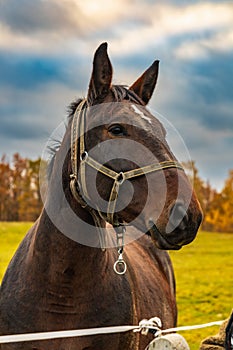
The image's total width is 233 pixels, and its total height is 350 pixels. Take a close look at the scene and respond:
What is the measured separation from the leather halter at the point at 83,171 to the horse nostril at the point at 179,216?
0.81 ft

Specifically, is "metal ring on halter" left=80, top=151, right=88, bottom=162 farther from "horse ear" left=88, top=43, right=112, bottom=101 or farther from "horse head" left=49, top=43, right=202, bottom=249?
"horse ear" left=88, top=43, right=112, bottom=101

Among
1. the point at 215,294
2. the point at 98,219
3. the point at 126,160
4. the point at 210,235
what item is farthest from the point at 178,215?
the point at 210,235

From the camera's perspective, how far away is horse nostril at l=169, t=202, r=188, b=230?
2.60 m

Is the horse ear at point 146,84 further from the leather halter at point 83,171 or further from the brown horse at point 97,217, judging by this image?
the leather halter at point 83,171

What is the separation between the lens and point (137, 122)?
9.54ft

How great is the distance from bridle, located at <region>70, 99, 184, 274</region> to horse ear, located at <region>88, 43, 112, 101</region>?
0.40 ft

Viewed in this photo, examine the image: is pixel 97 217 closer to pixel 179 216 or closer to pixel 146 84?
pixel 179 216

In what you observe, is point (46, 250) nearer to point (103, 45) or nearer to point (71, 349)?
point (71, 349)

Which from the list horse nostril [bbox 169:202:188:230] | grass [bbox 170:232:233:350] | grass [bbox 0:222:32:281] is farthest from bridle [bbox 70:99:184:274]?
grass [bbox 0:222:32:281]

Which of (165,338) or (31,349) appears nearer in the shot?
(165,338)

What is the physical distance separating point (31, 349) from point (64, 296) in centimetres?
35

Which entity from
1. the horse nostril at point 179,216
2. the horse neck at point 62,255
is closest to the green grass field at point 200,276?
the horse neck at point 62,255

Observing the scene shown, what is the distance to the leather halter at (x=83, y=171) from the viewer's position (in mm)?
2830

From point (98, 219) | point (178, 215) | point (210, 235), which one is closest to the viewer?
point (178, 215)
